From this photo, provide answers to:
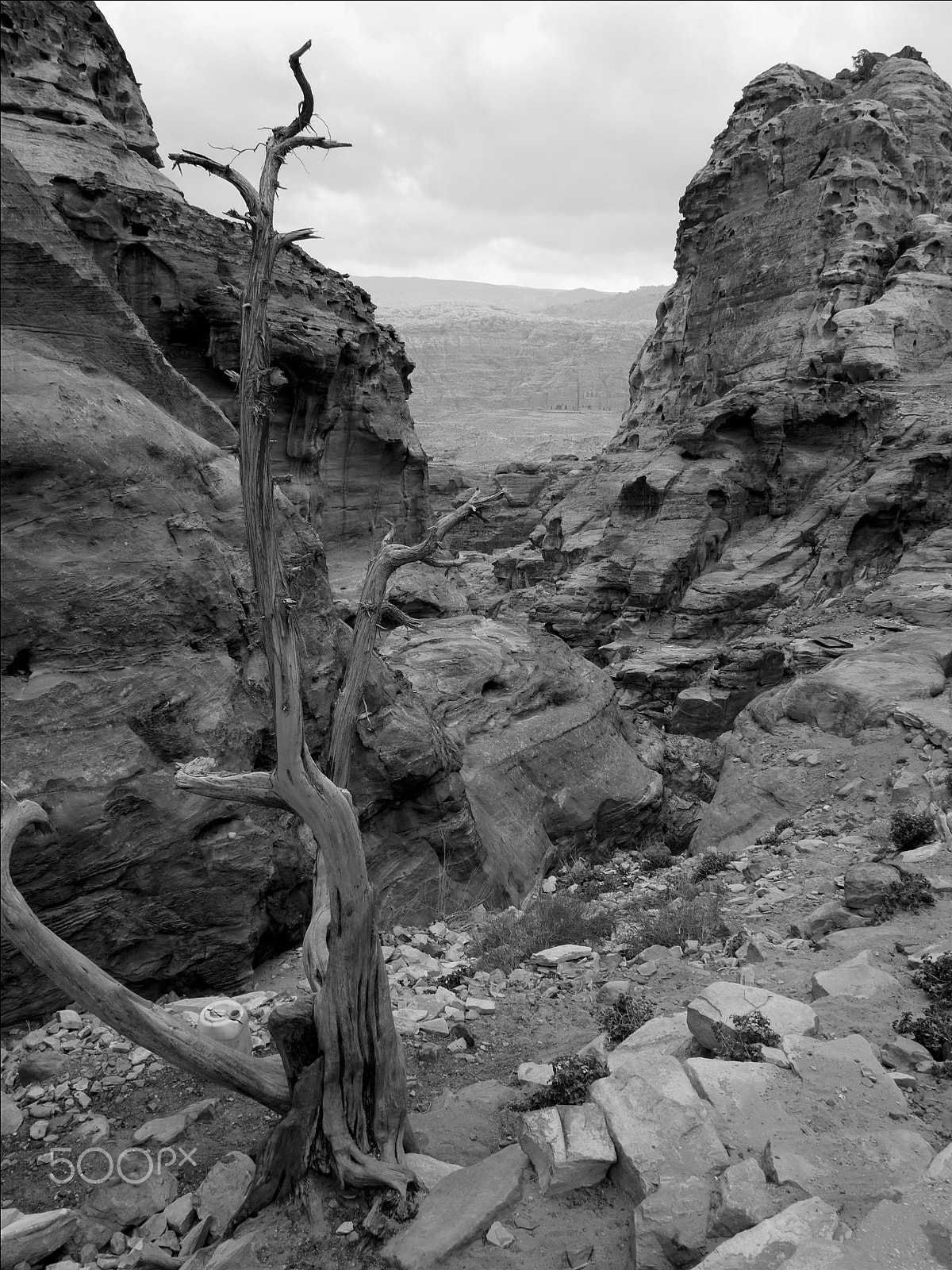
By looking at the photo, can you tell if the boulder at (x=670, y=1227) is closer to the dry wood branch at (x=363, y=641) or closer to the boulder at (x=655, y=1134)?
the boulder at (x=655, y=1134)

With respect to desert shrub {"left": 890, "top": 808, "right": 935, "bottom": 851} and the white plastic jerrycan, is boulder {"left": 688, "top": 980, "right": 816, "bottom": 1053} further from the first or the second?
desert shrub {"left": 890, "top": 808, "right": 935, "bottom": 851}

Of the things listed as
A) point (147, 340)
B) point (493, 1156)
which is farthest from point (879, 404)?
point (493, 1156)

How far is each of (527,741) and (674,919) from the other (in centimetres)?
632

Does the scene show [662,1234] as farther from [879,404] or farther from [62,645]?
[879,404]

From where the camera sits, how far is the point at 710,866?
13531 millimetres

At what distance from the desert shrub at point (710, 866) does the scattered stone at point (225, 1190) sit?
9081mm

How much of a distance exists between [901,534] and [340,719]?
29.0 meters

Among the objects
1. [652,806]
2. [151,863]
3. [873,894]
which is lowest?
[652,806]

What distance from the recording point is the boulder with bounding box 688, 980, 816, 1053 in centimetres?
649

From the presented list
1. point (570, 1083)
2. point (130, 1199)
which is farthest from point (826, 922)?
point (130, 1199)

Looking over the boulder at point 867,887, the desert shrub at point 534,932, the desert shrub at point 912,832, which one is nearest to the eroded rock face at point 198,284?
the desert shrub at point 534,932

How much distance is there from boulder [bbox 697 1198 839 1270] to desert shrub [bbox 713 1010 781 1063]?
156 cm

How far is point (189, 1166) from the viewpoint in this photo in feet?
18.9

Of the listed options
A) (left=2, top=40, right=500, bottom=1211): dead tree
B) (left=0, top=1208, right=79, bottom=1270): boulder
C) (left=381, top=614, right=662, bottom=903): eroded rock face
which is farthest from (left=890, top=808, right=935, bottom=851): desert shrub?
(left=0, top=1208, right=79, bottom=1270): boulder
